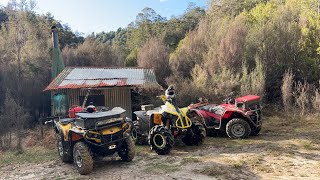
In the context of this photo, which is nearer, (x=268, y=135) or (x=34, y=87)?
(x=268, y=135)

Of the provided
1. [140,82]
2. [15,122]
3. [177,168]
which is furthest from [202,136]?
[15,122]

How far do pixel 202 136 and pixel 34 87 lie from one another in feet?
48.9

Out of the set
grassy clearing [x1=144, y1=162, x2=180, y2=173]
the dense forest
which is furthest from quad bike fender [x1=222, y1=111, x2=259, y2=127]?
the dense forest

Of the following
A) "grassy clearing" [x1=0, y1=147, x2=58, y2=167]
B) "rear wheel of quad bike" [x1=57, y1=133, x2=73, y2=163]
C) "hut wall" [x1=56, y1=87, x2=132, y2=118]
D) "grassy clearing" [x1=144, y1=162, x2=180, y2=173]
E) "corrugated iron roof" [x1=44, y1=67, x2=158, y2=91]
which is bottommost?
"grassy clearing" [x1=0, y1=147, x2=58, y2=167]

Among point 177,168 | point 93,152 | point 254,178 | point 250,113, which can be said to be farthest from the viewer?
point 250,113

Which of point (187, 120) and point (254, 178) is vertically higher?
point (187, 120)

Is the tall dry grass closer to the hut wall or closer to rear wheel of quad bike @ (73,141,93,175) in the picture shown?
the hut wall

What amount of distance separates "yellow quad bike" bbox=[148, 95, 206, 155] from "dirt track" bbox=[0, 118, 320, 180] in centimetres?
25

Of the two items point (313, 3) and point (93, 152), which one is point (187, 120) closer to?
point (93, 152)

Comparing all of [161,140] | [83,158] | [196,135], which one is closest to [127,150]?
[161,140]

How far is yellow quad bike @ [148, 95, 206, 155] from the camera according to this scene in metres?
7.47

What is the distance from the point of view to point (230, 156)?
712 centimetres

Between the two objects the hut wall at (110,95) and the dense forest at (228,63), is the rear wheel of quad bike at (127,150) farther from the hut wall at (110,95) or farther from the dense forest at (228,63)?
the hut wall at (110,95)

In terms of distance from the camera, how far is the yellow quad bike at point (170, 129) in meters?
Result: 7.47
